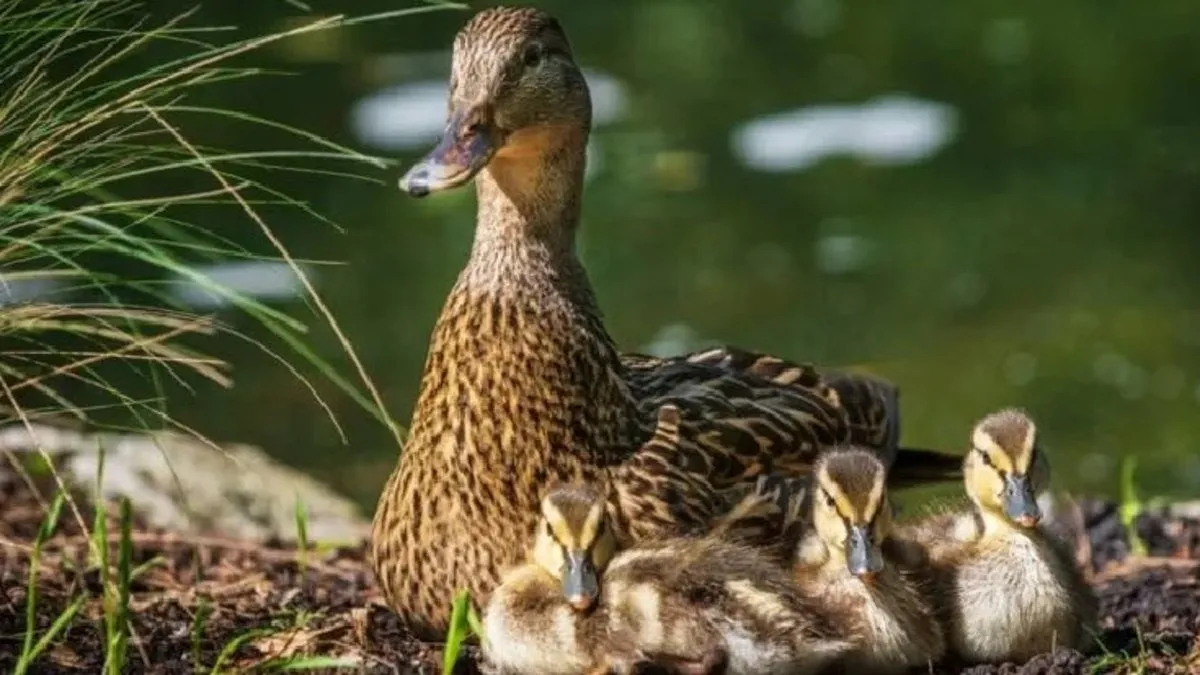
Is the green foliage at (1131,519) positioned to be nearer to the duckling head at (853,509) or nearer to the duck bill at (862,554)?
the duckling head at (853,509)

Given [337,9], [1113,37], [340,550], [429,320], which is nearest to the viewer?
[340,550]

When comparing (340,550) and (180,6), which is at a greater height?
(180,6)

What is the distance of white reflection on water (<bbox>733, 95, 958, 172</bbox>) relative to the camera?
43.9 feet

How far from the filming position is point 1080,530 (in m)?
7.86

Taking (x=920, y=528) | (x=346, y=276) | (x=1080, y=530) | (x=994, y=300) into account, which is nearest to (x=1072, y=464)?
(x=994, y=300)

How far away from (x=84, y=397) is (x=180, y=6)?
12.8 ft

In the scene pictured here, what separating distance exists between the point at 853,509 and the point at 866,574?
0.44 ft

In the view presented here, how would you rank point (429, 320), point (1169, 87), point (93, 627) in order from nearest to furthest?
point (93, 627) < point (429, 320) < point (1169, 87)

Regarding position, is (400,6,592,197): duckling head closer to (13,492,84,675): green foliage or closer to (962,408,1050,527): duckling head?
(13,492,84,675): green foliage

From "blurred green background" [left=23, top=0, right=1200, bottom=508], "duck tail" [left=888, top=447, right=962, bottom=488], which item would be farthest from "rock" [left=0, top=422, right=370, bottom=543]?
"duck tail" [left=888, top=447, right=962, bottom=488]

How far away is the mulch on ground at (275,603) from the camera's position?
5.68 metres

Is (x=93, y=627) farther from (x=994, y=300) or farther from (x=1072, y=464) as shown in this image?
(x=994, y=300)

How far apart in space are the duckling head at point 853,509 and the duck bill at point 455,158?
93 cm

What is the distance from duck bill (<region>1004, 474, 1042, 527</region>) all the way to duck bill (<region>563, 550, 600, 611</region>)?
90 cm
